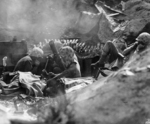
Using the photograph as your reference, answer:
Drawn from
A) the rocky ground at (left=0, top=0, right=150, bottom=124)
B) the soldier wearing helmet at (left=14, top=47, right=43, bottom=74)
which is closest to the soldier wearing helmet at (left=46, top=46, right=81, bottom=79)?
the soldier wearing helmet at (left=14, top=47, right=43, bottom=74)

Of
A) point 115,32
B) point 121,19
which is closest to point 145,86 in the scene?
point 115,32

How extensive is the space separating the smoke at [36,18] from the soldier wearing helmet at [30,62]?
890 centimetres

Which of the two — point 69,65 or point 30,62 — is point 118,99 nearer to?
point 69,65

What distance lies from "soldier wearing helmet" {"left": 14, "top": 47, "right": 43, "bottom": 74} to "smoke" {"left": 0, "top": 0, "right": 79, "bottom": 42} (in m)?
8.90

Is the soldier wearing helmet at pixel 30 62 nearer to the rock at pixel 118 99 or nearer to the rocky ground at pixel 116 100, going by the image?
the rocky ground at pixel 116 100

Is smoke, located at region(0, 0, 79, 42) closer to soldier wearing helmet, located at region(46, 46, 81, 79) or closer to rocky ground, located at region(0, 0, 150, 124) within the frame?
soldier wearing helmet, located at region(46, 46, 81, 79)

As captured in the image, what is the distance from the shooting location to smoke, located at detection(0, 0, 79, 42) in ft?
61.9

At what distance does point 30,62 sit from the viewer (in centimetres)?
871

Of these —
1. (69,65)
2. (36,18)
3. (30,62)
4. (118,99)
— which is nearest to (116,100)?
(118,99)

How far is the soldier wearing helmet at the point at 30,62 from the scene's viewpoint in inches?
342

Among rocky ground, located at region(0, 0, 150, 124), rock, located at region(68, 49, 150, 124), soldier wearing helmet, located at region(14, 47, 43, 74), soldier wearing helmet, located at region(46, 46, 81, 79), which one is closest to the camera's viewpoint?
rocky ground, located at region(0, 0, 150, 124)

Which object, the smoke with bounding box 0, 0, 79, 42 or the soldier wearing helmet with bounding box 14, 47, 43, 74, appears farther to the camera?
the smoke with bounding box 0, 0, 79, 42

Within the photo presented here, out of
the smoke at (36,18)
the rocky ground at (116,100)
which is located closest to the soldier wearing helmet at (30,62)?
the rocky ground at (116,100)

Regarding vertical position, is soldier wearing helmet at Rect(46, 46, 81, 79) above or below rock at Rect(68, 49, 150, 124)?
below
